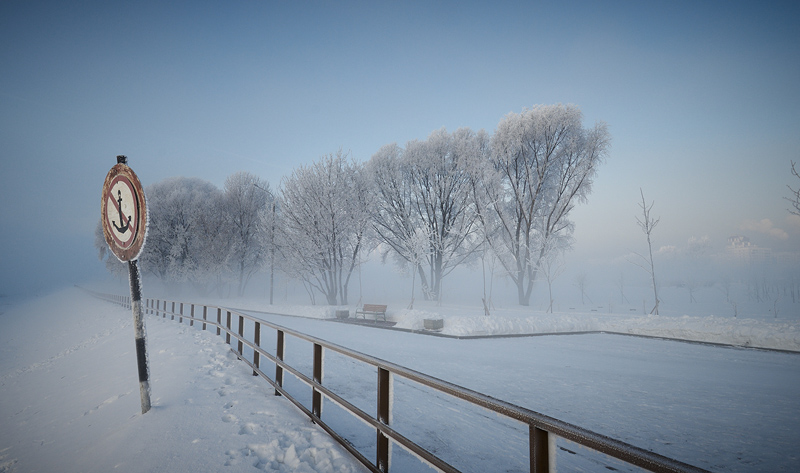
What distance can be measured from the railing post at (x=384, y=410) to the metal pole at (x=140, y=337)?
3.93m

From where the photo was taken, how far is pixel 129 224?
4.58 metres

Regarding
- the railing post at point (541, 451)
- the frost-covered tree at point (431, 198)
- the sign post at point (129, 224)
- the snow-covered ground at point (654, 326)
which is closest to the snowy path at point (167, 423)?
the sign post at point (129, 224)

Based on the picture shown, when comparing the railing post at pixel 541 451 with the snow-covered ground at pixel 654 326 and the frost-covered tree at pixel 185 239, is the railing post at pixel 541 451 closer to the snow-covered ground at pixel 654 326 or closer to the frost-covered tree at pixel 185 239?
the snow-covered ground at pixel 654 326

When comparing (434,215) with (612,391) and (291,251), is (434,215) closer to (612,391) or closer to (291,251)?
(291,251)

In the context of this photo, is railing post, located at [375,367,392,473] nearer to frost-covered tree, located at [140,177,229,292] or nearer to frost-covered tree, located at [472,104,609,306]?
frost-covered tree, located at [472,104,609,306]

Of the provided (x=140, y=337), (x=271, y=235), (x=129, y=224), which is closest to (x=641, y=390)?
(x=140, y=337)

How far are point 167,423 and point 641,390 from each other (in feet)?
28.1

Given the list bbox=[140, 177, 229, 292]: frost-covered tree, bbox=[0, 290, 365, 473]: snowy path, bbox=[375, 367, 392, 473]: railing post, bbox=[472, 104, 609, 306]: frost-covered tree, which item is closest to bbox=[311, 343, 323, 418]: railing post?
bbox=[0, 290, 365, 473]: snowy path

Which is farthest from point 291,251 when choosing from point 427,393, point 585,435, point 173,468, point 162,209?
point 585,435

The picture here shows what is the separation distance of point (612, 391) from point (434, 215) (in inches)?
935

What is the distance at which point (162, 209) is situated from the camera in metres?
38.5

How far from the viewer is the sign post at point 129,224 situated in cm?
444

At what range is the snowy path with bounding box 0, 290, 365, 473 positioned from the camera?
3.55 meters

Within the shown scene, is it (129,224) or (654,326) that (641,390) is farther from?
(654,326)
